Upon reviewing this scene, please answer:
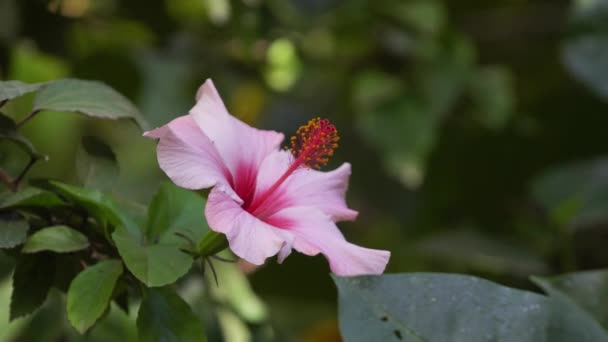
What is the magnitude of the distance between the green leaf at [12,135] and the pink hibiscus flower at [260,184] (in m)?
0.08

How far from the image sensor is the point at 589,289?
0.56 m

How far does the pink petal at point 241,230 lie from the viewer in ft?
1.17

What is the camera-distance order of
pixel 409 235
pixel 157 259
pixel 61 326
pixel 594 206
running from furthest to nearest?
pixel 409 235
pixel 594 206
pixel 61 326
pixel 157 259

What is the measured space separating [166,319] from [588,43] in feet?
2.59

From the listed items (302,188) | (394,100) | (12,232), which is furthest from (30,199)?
(394,100)

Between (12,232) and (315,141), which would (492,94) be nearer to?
(315,141)

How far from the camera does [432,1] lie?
1.04m

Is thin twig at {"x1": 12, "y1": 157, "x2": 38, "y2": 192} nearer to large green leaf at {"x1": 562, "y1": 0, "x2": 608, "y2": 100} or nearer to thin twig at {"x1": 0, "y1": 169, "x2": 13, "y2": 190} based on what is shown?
thin twig at {"x1": 0, "y1": 169, "x2": 13, "y2": 190}

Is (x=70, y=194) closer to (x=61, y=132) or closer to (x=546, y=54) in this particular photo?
(x=61, y=132)

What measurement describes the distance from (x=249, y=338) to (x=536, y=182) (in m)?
0.55

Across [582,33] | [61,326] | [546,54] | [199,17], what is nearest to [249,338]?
[61,326]

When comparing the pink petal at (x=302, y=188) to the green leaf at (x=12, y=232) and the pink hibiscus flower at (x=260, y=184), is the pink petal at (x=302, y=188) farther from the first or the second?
the green leaf at (x=12, y=232)

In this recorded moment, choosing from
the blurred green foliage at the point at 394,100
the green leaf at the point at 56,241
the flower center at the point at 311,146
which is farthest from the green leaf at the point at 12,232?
the blurred green foliage at the point at 394,100

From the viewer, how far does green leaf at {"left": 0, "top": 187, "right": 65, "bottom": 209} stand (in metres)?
0.38
